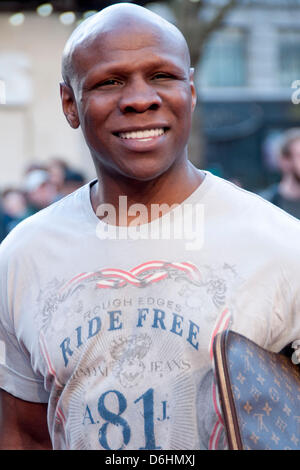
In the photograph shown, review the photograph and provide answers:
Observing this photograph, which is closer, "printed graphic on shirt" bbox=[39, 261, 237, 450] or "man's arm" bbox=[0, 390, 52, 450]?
"printed graphic on shirt" bbox=[39, 261, 237, 450]

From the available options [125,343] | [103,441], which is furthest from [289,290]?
[103,441]

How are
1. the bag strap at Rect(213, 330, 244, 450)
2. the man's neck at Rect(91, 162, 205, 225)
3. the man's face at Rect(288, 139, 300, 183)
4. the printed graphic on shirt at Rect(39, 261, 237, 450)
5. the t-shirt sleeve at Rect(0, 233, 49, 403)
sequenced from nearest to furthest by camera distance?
the bag strap at Rect(213, 330, 244, 450)
the printed graphic on shirt at Rect(39, 261, 237, 450)
the man's neck at Rect(91, 162, 205, 225)
the t-shirt sleeve at Rect(0, 233, 49, 403)
the man's face at Rect(288, 139, 300, 183)

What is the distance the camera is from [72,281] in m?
2.58

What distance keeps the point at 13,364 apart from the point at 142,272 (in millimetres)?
572

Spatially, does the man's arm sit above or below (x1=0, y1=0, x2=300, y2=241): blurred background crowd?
above

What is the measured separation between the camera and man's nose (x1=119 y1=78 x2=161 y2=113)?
2.44 metres

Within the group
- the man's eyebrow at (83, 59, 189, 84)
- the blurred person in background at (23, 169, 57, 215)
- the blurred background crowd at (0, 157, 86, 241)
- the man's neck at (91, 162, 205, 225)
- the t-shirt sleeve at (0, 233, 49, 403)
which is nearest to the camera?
the man's eyebrow at (83, 59, 189, 84)

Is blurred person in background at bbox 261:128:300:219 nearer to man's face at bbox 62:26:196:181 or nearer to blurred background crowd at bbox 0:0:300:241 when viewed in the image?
blurred background crowd at bbox 0:0:300:241

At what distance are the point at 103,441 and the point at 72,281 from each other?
46 cm

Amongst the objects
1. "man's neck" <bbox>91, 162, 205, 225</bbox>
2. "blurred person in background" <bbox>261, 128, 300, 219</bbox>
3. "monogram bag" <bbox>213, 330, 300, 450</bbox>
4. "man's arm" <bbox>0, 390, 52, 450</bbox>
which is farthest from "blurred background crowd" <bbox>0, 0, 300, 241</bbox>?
"man's arm" <bbox>0, 390, 52, 450</bbox>

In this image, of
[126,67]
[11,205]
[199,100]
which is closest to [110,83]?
[126,67]

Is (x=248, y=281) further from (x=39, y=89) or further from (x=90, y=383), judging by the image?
(x=39, y=89)

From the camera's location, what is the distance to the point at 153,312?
2436 mm

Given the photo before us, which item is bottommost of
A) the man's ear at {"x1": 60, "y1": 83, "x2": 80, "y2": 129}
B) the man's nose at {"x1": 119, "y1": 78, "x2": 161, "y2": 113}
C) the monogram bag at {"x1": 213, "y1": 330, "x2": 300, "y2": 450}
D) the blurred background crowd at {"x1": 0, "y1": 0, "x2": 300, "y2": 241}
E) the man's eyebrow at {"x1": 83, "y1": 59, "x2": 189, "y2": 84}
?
the blurred background crowd at {"x1": 0, "y1": 0, "x2": 300, "y2": 241}
